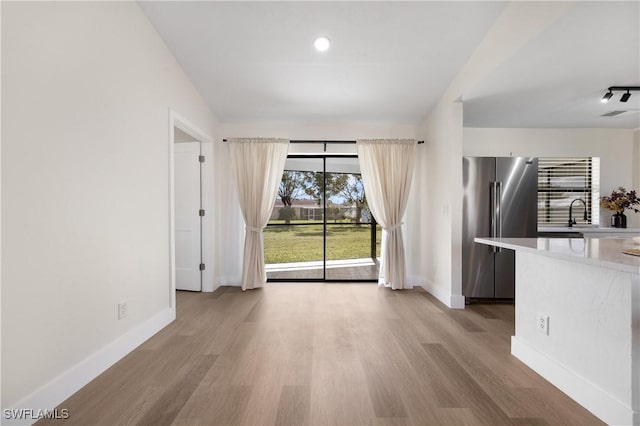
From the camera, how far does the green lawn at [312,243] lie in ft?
15.4

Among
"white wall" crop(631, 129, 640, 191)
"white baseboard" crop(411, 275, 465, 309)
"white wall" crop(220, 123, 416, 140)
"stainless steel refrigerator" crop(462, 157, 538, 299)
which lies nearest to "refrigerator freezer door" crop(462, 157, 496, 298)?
"stainless steel refrigerator" crop(462, 157, 538, 299)

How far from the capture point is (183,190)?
4.08 m

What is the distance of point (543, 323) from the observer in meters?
2.01

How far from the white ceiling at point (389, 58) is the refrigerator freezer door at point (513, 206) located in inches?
26.9

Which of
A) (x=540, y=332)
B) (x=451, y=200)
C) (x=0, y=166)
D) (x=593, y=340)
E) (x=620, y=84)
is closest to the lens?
(x=0, y=166)

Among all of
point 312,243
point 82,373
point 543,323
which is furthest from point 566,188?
point 82,373

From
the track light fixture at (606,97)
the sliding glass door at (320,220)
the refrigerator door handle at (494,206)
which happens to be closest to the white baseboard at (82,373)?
the sliding glass door at (320,220)

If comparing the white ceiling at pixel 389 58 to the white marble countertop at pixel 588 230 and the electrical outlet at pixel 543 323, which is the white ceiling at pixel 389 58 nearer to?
the white marble countertop at pixel 588 230

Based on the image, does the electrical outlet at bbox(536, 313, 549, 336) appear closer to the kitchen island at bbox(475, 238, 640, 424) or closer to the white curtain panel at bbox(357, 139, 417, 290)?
the kitchen island at bbox(475, 238, 640, 424)

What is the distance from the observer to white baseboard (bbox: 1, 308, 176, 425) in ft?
4.96

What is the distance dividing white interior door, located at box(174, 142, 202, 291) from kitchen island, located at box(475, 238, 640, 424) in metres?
3.49

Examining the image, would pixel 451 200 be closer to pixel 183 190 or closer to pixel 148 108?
pixel 148 108

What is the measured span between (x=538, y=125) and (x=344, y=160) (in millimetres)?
2724

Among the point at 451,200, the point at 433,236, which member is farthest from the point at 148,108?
the point at 433,236
